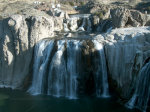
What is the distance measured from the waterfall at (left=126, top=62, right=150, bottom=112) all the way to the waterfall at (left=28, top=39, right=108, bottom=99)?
7.51ft

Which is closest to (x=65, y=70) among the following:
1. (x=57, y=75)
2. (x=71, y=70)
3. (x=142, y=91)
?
(x=71, y=70)

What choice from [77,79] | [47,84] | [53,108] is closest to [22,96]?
[47,84]

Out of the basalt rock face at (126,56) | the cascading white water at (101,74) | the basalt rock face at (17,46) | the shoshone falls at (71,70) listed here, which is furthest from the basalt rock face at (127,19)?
the basalt rock face at (17,46)

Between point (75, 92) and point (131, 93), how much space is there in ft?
11.2

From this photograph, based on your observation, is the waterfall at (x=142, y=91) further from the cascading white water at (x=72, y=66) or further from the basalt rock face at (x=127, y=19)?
the basalt rock face at (x=127, y=19)

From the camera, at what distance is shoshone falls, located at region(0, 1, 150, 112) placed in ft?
38.2

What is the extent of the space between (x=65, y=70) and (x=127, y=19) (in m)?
6.32

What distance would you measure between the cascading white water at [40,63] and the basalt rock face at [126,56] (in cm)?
409

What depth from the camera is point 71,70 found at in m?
13.5

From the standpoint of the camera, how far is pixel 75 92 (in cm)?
1318

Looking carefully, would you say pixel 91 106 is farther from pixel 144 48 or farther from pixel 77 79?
pixel 144 48

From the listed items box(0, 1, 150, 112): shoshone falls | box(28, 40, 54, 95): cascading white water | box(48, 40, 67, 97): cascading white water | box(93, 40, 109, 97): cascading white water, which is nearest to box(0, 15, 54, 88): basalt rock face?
box(0, 1, 150, 112): shoshone falls

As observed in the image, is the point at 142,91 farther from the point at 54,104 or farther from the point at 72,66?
the point at 54,104

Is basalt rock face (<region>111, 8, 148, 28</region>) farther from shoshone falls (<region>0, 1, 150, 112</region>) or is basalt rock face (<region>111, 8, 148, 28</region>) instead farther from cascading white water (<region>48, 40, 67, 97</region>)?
cascading white water (<region>48, 40, 67, 97</region>)
